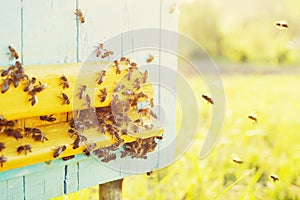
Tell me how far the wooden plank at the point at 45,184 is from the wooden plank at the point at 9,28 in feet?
1.80

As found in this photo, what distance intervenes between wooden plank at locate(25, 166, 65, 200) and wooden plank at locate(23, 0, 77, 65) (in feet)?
1.69

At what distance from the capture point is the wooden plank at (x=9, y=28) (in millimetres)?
2141

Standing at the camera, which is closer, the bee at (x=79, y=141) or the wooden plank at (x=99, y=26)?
the bee at (x=79, y=141)

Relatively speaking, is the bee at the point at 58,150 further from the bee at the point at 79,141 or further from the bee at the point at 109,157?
the bee at the point at 109,157

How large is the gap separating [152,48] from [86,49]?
0.47 meters

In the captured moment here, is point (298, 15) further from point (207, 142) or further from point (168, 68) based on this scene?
point (168, 68)

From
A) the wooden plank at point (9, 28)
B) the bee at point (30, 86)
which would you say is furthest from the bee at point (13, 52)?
the bee at point (30, 86)

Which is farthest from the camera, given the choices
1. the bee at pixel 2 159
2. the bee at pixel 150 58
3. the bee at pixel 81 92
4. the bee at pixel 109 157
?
the bee at pixel 150 58

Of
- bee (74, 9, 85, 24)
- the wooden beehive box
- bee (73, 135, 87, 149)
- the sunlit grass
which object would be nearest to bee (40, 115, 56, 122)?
the wooden beehive box

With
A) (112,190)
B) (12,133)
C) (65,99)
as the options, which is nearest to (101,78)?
(65,99)

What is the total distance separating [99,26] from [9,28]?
528 millimetres

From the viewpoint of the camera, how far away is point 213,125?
18.4 feet

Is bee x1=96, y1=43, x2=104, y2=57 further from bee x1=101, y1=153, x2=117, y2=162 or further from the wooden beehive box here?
bee x1=101, y1=153, x2=117, y2=162

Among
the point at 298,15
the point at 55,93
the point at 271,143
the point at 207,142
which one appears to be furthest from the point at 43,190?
the point at 298,15
